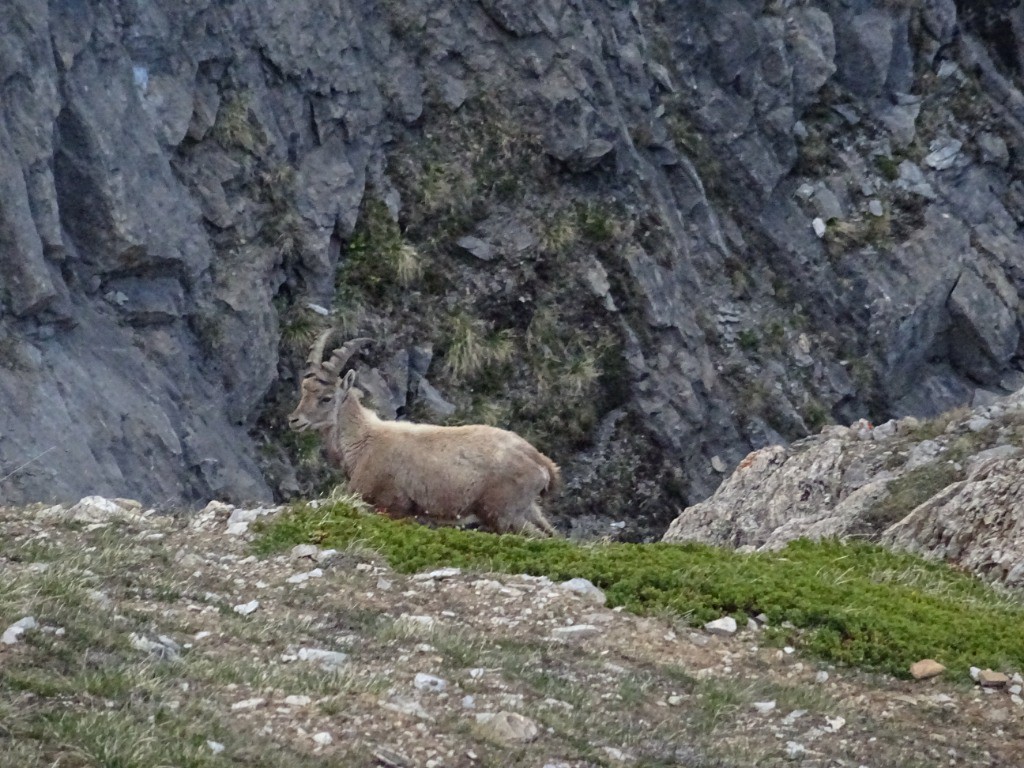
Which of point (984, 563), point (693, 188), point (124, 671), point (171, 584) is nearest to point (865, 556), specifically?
point (984, 563)

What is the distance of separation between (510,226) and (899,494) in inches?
471

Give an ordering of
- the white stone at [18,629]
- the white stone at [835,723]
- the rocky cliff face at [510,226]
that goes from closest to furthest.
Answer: the white stone at [18,629] < the white stone at [835,723] < the rocky cliff face at [510,226]

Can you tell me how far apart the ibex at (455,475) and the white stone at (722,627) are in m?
3.85

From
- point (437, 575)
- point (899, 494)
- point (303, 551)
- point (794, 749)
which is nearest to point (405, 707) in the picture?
point (794, 749)

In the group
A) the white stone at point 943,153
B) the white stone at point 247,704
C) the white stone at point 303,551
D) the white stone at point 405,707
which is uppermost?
the white stone at point 943,153

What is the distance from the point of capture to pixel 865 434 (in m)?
14.3

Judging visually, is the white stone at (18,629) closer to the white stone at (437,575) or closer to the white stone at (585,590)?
the white stone at (437,575)

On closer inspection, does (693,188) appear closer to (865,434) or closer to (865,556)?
(865,434)

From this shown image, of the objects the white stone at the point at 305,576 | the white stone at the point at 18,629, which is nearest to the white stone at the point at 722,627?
the white stone at the point at 305,576

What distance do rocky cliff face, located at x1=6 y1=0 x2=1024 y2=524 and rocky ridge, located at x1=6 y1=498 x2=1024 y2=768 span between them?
5.69m

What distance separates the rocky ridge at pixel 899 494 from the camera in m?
10.7

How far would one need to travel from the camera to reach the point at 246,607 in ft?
24.0

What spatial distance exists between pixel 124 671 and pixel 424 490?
20.5 feet

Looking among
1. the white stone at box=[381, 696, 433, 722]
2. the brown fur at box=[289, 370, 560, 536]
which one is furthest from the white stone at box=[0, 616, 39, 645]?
the brown fur at box=[289, 370, 560, 536]
